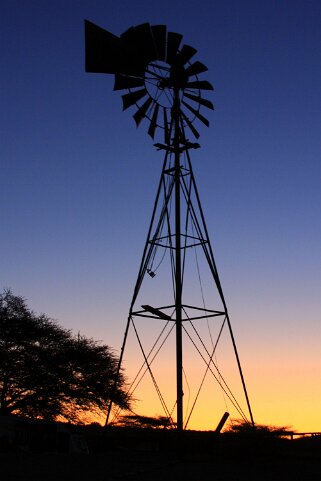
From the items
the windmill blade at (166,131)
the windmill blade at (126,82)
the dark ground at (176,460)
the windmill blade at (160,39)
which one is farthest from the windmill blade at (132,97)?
the dark ground at (176,460)

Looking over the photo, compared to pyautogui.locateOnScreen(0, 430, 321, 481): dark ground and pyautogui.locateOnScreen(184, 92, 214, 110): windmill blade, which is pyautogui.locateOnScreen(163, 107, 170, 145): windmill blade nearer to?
pyautogui.locateOnScreen(184, 92, 214, 110): windmill blade

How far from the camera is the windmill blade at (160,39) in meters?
29.6

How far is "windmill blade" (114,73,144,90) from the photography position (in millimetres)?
29641

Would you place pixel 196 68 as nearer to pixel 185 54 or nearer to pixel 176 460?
pixel 185 54

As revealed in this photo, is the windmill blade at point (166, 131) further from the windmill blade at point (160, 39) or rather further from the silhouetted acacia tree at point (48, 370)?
the silhouetted acacia tree at point (48, 370)

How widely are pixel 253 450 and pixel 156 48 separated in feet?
57.7

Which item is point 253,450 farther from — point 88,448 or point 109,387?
point 109,387

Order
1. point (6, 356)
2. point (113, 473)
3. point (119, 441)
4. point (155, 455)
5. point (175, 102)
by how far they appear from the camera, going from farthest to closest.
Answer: point (6, 356) → point (175, 102) → point (119, 441) → point (155, 455) → point (113, 473)

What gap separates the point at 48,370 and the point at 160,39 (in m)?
23.4

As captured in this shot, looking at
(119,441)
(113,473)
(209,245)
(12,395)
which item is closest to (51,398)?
(12,395)

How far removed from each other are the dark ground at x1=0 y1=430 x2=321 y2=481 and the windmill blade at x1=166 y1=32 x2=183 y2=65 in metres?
16.4

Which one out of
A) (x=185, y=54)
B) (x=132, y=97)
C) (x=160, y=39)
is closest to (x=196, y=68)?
(x=185, y=54)

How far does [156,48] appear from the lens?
30047 mm

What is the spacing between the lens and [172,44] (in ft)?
98.6
